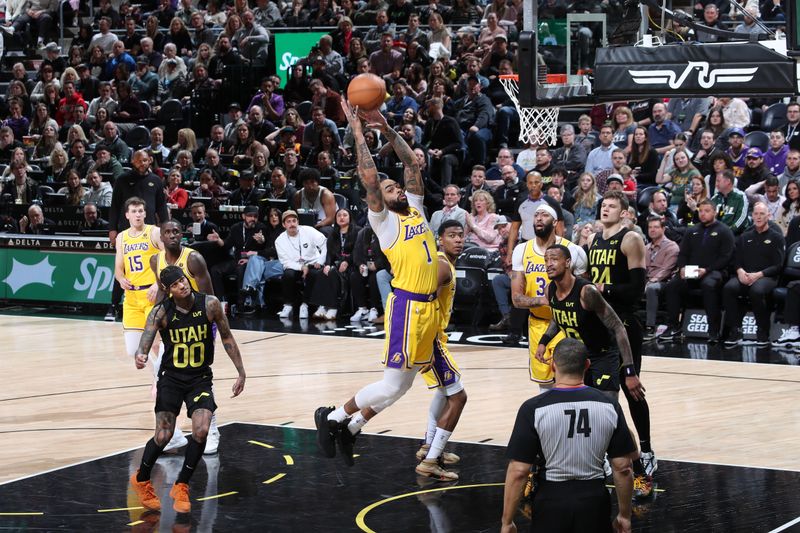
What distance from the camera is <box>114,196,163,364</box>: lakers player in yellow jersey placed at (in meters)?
10.6

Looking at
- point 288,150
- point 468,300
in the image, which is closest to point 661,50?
point 468,300

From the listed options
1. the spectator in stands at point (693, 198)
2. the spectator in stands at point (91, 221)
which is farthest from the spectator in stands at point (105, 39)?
the spectator in stands at point (693, 198)

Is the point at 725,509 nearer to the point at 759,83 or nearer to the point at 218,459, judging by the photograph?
the point at 759,83

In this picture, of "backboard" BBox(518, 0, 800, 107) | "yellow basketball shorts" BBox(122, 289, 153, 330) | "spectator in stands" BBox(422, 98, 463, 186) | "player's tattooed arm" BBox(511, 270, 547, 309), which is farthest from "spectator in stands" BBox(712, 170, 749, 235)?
"yellow basketball shorts" BBox(122, 289, 153, 330)

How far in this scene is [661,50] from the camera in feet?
29.1

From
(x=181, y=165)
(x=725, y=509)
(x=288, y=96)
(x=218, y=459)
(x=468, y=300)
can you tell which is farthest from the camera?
(x=288, y=96)

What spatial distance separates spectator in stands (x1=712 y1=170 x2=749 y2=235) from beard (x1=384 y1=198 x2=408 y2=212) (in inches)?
292

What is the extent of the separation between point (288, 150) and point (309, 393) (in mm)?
7475

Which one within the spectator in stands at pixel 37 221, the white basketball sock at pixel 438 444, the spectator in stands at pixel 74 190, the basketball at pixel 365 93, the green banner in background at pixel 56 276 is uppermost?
the basketball at pixel 365 93

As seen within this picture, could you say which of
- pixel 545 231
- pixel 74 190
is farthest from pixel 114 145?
pixel 545 231

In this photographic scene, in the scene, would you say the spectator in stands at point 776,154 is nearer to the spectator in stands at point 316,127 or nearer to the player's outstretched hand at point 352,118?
the spectator in stands at point 316,127

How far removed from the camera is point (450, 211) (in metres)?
16.6

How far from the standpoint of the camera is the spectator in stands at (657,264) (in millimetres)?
15133

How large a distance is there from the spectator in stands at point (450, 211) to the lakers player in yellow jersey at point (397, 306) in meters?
7.59
